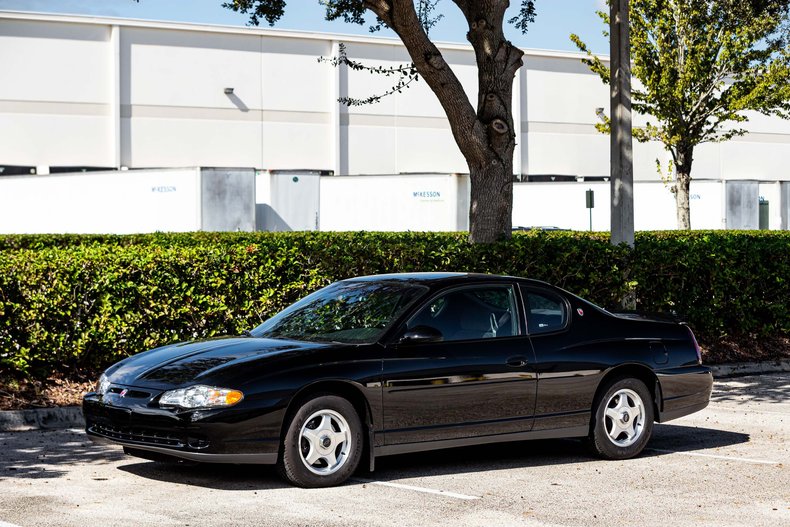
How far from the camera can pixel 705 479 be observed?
27.6ft

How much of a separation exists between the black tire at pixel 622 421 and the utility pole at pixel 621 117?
6049 millimetres

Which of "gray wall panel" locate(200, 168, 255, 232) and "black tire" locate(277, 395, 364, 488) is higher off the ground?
"gray wall panel" locate(200, 168, 255, 232)

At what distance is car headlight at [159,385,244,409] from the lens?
7.58m

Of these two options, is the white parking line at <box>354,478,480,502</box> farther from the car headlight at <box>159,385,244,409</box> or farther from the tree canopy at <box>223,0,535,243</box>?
the tree canopy at <box>223,0,535,243</box>

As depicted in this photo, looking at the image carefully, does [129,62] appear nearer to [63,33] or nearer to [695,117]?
[63,33]

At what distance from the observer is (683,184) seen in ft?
113

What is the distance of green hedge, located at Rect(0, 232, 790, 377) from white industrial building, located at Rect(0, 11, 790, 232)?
66.7ft

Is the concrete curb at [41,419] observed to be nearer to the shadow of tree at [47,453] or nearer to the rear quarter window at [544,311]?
the shadow of tree at [47,453]

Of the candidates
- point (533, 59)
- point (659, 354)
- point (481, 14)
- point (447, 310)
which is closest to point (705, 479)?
point (659, 354)

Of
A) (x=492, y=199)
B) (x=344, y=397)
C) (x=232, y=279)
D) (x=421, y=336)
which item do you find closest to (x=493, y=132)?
(x=492, y=199)

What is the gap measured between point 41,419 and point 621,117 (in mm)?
8146

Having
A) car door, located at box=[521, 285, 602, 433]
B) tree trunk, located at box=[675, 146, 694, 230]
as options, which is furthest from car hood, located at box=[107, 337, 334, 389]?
tree trunk, located at box=[675, 146, 694, 230]

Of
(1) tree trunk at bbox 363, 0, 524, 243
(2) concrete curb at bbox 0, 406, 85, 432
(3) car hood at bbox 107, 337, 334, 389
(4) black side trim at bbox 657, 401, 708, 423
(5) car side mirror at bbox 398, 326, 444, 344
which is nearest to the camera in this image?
(3) car hood at bbox 107, 337, 334, 389

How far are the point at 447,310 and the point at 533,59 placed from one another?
147 feet
